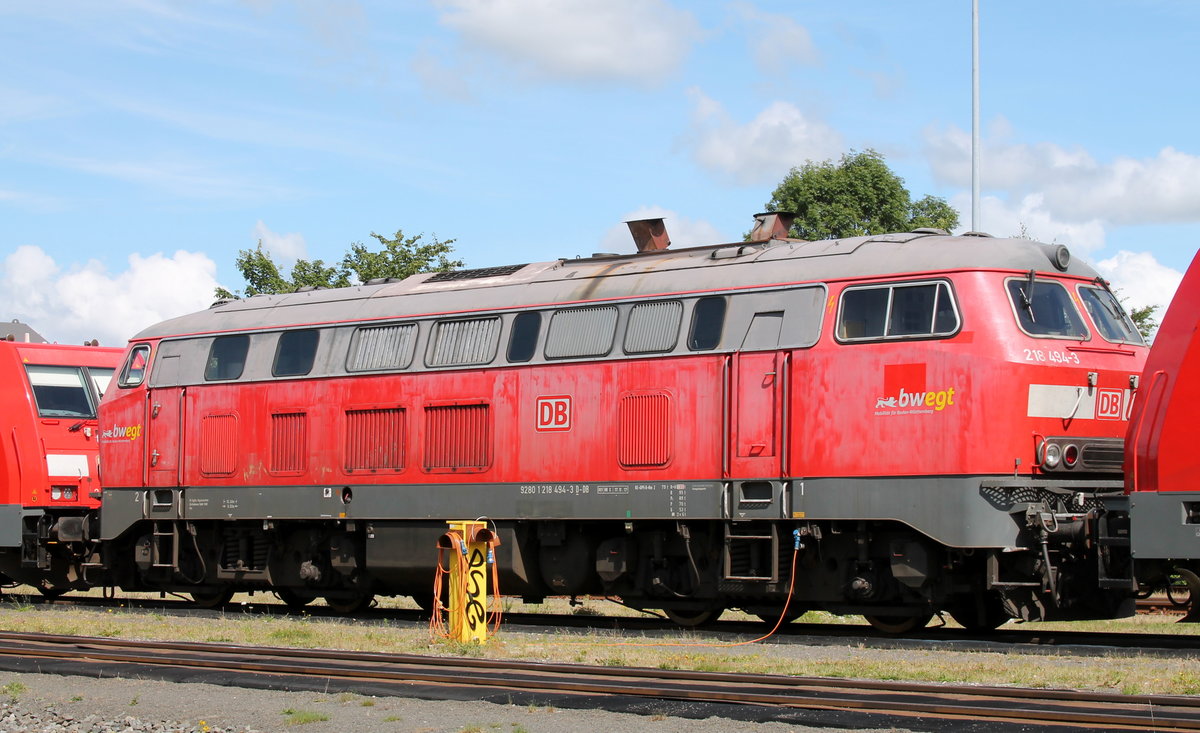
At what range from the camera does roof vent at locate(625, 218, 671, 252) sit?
19.6 m

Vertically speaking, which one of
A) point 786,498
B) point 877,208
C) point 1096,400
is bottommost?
point 786,498

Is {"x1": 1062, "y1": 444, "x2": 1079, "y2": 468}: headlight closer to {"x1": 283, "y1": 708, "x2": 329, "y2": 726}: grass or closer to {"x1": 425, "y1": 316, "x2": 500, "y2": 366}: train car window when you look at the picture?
{"x1": 425, "y1": 316, "x2": 500, "y2": 366}: train car window

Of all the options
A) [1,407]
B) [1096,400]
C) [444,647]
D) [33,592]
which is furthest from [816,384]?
[33,592]

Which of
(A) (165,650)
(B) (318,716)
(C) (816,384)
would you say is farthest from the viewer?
(C) (816,384)

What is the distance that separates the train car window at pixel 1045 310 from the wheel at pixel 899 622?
330 cm

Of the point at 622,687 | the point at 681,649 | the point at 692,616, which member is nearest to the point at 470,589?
the point at 681,649

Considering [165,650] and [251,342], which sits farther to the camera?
[251,342]

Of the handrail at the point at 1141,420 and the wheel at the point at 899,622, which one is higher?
Answer: the handrail at the point at 1141,420

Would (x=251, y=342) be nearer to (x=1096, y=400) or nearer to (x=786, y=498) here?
(x=786, y=498)

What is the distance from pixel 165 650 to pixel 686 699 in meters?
6.29

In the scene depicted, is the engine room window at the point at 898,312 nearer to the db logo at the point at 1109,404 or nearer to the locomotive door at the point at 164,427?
the db logo at the point at 1109,404

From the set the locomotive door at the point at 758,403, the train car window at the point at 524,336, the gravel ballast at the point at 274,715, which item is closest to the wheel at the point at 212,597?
the train car window at the point at 524,336

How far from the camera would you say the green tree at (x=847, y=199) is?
44.5 meters

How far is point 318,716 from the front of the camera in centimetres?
1048
